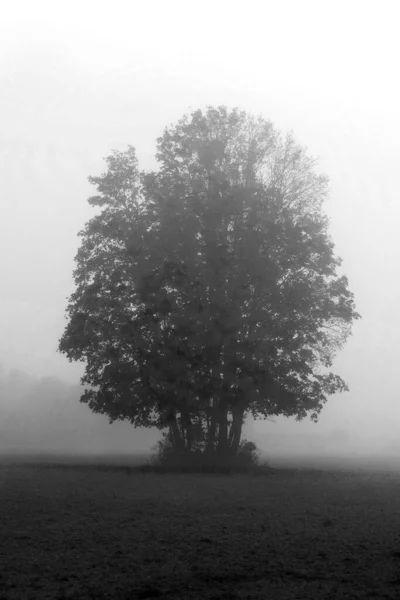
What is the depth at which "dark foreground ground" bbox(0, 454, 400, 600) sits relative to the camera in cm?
916

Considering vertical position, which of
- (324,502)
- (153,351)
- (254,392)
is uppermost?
(153,351)

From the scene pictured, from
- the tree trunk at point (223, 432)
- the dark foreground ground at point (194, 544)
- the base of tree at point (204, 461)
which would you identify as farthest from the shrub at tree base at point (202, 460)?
the dark foreground ground at point (194, 544)

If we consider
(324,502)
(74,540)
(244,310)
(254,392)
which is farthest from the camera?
(244,310)

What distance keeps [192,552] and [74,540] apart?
7.44 feet

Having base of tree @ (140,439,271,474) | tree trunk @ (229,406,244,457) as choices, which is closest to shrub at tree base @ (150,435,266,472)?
base of tree @ (140,439,271,474)

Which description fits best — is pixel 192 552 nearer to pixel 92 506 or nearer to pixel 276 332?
pixel 92 506

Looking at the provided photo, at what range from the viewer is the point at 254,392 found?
32.2 m

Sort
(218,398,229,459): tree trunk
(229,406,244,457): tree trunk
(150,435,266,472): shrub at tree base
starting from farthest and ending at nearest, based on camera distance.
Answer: (229,406,244,457): tree trunk → (218,398,229,459): tree trunk → (150,435,266,472): shrub at tree base

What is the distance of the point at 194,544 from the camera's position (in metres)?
11.9

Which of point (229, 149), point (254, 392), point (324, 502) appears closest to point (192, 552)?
point (324, 502)

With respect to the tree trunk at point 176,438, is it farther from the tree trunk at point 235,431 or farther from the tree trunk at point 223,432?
the tree trunk at point 235,431

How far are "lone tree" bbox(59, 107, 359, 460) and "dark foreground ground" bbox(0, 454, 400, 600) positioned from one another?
11.4 meters

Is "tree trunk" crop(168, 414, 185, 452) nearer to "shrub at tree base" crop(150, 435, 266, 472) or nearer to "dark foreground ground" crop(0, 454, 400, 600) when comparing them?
"shrub at tree base" crop(150, 435, 266, 472)

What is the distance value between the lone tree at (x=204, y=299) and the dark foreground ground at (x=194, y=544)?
1135 centimetres
